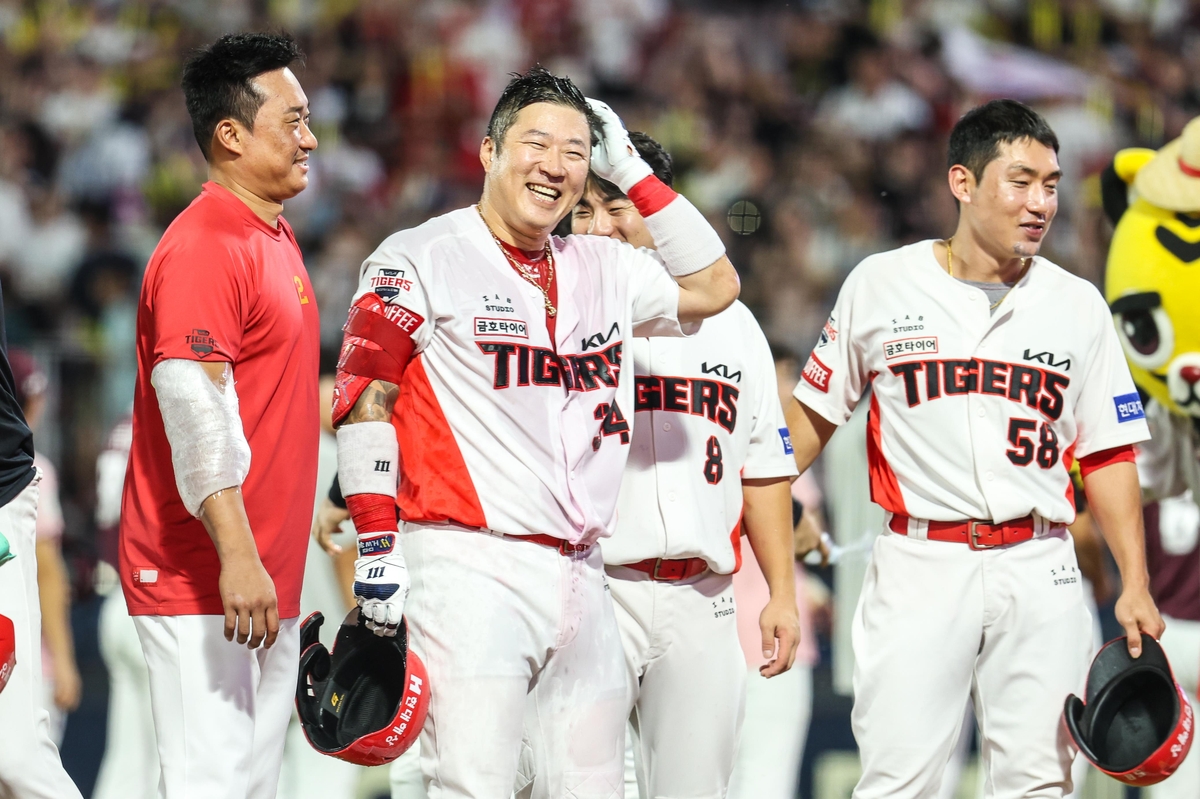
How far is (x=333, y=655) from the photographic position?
3.54 metres

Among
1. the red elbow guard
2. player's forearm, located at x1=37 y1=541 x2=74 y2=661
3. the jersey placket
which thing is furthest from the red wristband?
player's forearm, located at x1=37 y1=541 x2=74 y2=661

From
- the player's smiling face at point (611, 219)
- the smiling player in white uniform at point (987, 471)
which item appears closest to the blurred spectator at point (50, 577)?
the player's smiling face at point (611, 219)

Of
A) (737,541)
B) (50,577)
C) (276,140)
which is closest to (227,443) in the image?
(276,140)

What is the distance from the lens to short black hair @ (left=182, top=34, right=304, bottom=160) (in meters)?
3.73

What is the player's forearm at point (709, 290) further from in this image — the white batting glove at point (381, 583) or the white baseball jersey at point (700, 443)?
the white batting glove at point (381, 583)

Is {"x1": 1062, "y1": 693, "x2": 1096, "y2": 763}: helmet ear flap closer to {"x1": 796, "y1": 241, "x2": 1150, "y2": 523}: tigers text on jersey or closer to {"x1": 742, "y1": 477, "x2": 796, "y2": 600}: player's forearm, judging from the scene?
{"x1": 796, "y1": 241, "x2": 1150, "y2": 523}: tigers text on jersey

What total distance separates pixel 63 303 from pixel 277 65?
699cm

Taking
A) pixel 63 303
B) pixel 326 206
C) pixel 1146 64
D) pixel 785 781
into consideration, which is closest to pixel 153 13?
pixel 326 206

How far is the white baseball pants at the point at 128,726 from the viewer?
5.64m

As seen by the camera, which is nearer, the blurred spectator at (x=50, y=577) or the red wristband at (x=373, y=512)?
the red wristband at (x=373, y=512)

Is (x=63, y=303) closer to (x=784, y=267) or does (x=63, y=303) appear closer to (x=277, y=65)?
(x=784, y=267)

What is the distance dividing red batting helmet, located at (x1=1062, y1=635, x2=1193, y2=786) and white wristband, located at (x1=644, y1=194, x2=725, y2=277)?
Result: 168 centimetres

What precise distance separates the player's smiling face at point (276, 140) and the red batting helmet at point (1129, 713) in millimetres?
2645

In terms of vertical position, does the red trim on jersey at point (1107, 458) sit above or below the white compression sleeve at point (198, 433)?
below
